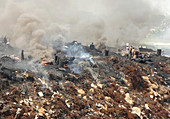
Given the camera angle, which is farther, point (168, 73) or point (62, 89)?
point (168, 73)

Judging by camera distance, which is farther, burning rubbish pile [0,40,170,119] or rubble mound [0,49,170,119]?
burning rubbish pile [0,40,170,119]

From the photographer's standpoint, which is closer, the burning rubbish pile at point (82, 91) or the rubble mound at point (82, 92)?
the rubble mound at point (82, 92)

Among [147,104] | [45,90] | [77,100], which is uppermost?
[45,90]

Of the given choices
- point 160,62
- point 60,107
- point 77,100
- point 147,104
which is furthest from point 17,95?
point 160,62

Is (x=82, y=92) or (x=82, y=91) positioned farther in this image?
(x=82, y=91)

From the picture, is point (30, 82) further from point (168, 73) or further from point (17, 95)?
point (168, 73)
